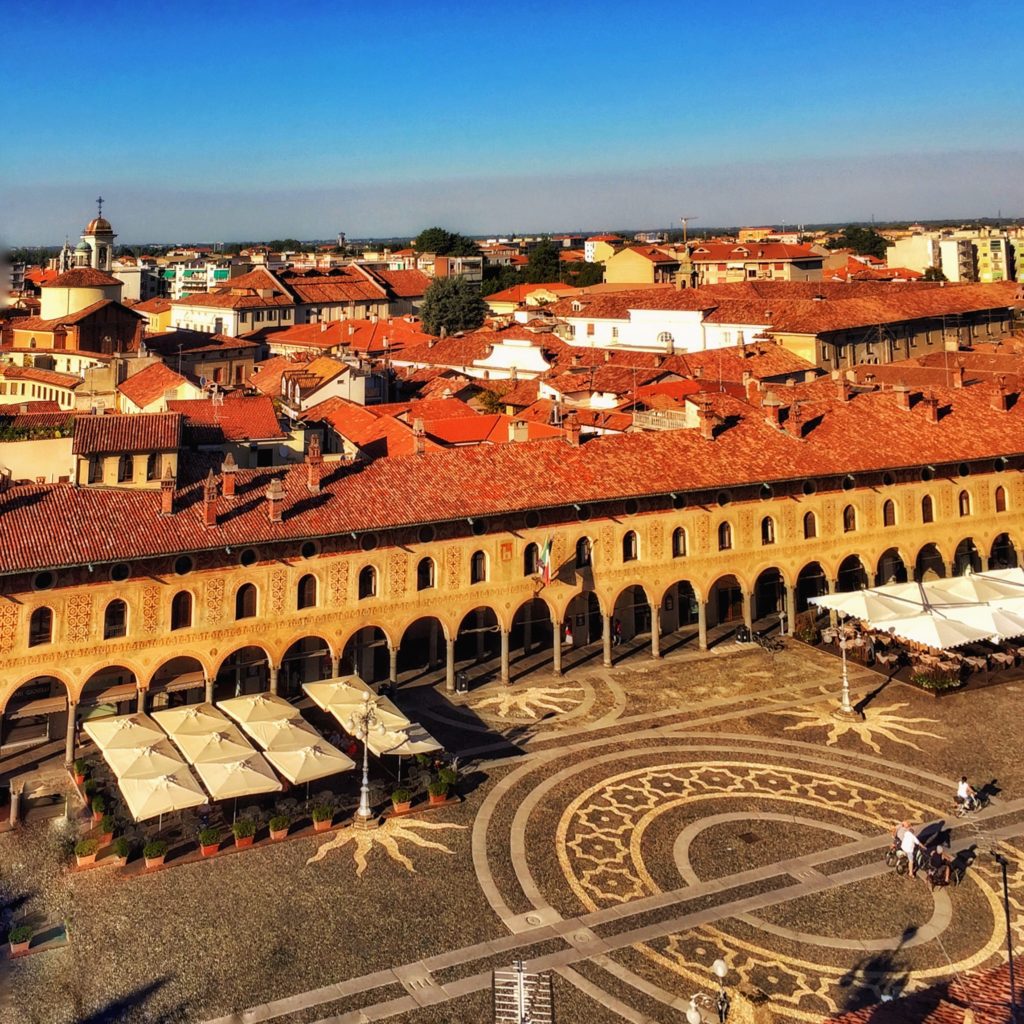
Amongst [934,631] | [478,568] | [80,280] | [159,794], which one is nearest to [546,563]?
[478,568]

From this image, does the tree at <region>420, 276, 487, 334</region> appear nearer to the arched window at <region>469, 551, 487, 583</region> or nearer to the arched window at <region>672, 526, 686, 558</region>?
the arched window at <region>672, 526, 686, 558</region>

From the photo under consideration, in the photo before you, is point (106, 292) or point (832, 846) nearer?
point (832, 846)

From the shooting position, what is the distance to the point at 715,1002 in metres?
20.4

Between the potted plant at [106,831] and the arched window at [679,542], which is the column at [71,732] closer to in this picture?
the potted plant at [106,831]

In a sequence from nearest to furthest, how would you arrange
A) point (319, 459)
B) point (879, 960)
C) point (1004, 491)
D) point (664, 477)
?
point (879, 960) → point (319, 459) → point (664, 477) → point (1004, 491)

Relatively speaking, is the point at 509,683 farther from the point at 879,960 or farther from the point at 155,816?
the point at 879,960

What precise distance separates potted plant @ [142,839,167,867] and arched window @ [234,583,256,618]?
9.18 metres

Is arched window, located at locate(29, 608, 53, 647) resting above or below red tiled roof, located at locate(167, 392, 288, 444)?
below

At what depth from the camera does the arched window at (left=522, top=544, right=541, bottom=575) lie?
38.4 m

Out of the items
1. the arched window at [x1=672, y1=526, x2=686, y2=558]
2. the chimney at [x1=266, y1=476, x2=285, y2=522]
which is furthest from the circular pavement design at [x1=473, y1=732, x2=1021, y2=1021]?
the chimney at [x1=266, y1=476, x2=285, y2=522]

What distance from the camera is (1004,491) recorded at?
46.8 metres

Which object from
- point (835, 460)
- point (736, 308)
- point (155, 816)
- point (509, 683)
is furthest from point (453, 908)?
point (736, 308)

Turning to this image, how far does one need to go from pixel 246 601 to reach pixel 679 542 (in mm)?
16704

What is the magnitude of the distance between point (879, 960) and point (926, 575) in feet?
97.2
